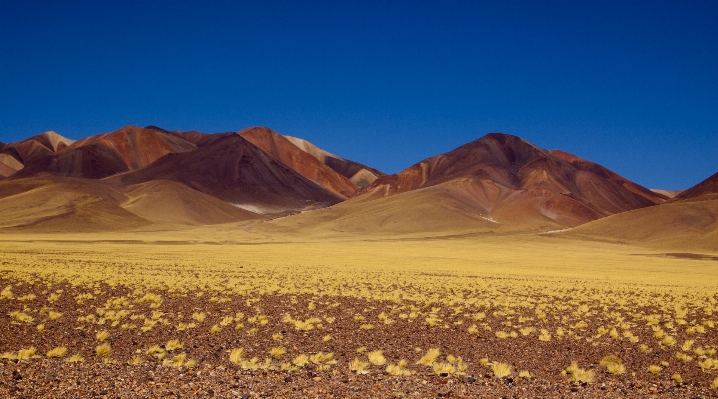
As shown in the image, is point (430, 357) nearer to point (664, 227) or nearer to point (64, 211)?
point (664, 227)

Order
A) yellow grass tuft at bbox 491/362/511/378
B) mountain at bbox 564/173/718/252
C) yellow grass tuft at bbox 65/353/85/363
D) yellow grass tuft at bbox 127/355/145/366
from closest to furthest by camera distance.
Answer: yellow grass tuft at bbox 127/355/145/366 < yellow grass tuft at bbox 65/353/85/363 < yellow grass tuft at bbox 491/362/511/378 < mountain at bbox 564/173/718/252

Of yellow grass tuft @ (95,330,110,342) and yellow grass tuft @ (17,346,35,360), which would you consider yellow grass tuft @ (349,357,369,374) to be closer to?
yellow grass tuft @ (95,330,110,342)

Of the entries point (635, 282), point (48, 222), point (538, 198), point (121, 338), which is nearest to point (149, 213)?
point (48, 222)

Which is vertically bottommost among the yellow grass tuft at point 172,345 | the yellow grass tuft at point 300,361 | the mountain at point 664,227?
the yellow grass tuft at point 300,361

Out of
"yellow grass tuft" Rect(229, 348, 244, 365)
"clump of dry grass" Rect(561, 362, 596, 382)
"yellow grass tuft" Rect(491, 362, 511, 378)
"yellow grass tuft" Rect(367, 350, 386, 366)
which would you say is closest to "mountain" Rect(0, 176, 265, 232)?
"yellow grass tuft" Rect(229, 348, 244, 365)

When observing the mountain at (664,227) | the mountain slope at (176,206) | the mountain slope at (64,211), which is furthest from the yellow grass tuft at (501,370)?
the mountain slope at (176,206)

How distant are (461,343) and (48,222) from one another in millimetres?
123278

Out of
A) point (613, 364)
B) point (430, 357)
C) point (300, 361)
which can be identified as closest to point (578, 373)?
point (613, 364)

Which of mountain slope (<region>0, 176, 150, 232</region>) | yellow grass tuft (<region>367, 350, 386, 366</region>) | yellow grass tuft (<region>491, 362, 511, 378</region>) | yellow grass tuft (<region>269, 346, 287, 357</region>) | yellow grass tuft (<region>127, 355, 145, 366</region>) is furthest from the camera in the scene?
mountain slope (<region>0, 176, 150, 232</region>)

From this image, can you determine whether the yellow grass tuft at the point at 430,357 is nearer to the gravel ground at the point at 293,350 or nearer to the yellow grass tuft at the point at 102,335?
the gravel ground at the point at 293,350

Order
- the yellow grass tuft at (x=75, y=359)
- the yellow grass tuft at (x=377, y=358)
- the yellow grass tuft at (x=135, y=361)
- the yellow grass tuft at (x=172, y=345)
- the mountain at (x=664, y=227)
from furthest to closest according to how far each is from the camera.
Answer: the mountain at (x=664, y=227)
the yellow grass tuft at (x=172, y=345)
the yellow grass tuft at (x=377, y=358)
the yellow grass tuft at (x=75, y=359)
the yellow grass tuft at (x=135, y=361)

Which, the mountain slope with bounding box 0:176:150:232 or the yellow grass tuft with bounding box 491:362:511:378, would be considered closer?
the yellow grass tuft with bounding box 491:362:511:378

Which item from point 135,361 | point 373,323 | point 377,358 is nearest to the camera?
point 135,361

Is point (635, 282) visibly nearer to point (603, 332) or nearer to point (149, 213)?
point (603, 332)
